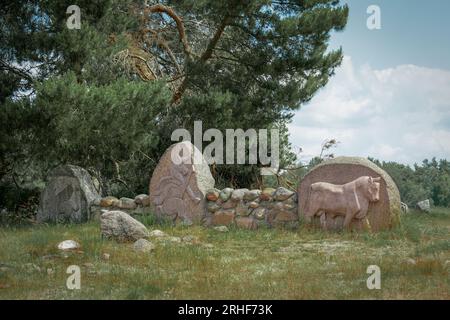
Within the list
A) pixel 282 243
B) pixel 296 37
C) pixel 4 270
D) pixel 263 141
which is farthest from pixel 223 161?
pixel 4 270

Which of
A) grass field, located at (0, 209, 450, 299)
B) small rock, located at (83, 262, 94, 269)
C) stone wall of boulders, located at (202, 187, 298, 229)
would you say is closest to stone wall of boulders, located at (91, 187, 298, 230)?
stone wall of boulders, located at (202, 187, 298, 229)

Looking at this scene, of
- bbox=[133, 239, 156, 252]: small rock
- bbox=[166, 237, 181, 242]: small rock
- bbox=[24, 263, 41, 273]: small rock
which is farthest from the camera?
bbox=[166, 237, 181, 242]: small rock

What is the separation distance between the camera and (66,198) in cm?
1471

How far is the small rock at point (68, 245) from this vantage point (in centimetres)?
995

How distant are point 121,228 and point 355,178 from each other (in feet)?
17.5

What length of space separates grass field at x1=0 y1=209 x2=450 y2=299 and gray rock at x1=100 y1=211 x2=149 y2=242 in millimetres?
251

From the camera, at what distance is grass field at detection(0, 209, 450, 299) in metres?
Answer: 7.20

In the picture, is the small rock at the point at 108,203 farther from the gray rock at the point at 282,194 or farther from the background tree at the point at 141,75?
the gray rock at the point at 282,194

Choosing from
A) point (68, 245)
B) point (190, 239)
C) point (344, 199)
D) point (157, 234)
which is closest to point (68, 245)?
point (68, 245)

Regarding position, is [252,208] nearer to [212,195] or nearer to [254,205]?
[254,205]

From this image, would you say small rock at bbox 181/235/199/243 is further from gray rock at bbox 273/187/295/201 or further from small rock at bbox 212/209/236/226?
gray rock at bbox 273/187/295/201

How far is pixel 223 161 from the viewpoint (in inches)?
716

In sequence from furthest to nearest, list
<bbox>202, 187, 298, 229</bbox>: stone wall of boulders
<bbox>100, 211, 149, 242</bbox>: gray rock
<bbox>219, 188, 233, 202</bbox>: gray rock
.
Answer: <bbox>219, 188, 233, 202</bbox>: gray rock
<bbox>202, 187, 298, 229</bbox>: stone wall of boulders
<bbox>100, 211, 149, 242</bbox>: gray rock

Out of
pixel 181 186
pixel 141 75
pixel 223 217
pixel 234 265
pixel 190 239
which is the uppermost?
pixel 141 75
